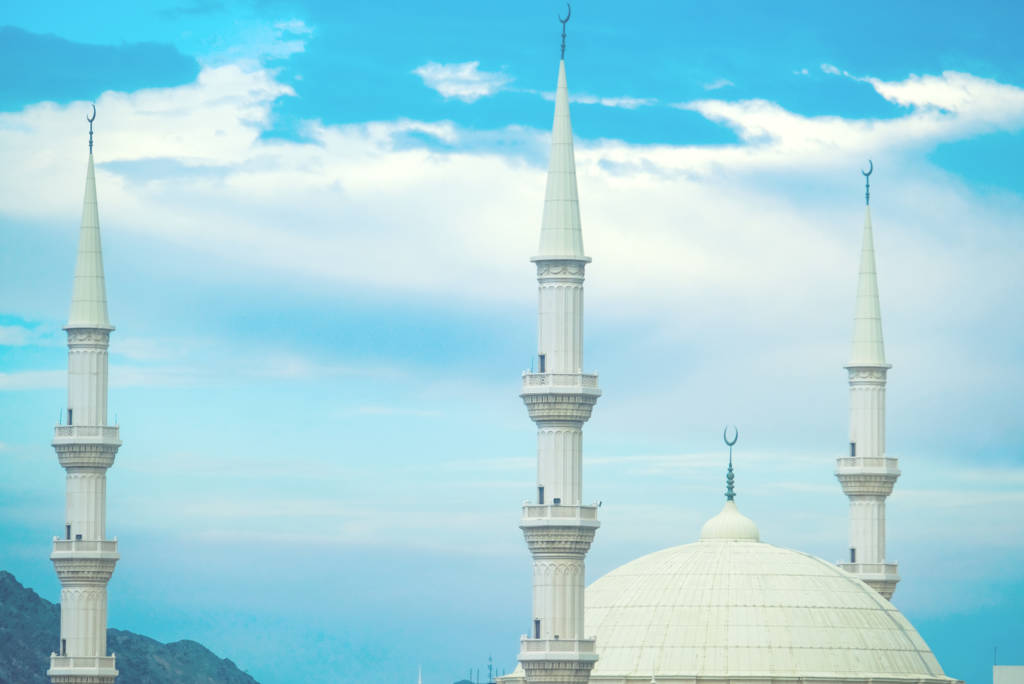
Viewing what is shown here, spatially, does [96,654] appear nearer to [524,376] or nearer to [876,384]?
[524,376]

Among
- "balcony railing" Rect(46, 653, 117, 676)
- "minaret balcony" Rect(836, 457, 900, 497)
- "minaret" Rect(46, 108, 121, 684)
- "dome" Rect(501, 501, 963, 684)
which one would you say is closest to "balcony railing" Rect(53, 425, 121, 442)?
"minaret" Rect(46, 108, 121, 684)

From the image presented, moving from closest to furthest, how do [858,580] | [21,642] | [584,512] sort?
[584,512] < [858,580] < [21,642]

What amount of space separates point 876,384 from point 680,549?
10329 millimetres

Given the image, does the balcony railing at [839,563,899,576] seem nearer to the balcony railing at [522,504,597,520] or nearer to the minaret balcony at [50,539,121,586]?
the balcony railing at [522,504,597,520]

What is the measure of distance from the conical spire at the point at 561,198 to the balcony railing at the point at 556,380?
3612mm

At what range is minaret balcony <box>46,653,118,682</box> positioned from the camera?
73.1 meters

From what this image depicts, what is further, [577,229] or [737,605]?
[737,605]

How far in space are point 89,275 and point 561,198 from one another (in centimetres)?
1894

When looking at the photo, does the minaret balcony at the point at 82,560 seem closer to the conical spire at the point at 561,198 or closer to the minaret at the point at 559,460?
the minaret at the point at 559,460

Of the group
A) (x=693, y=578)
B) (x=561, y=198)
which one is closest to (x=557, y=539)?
(x=561, y=198)

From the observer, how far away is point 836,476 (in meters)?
84.2

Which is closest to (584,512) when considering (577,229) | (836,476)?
(577,229)

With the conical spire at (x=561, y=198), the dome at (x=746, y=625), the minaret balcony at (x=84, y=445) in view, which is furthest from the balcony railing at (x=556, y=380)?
the minaret balcony at (x=84, y=445)

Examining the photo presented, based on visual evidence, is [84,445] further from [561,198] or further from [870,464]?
[870,464]
